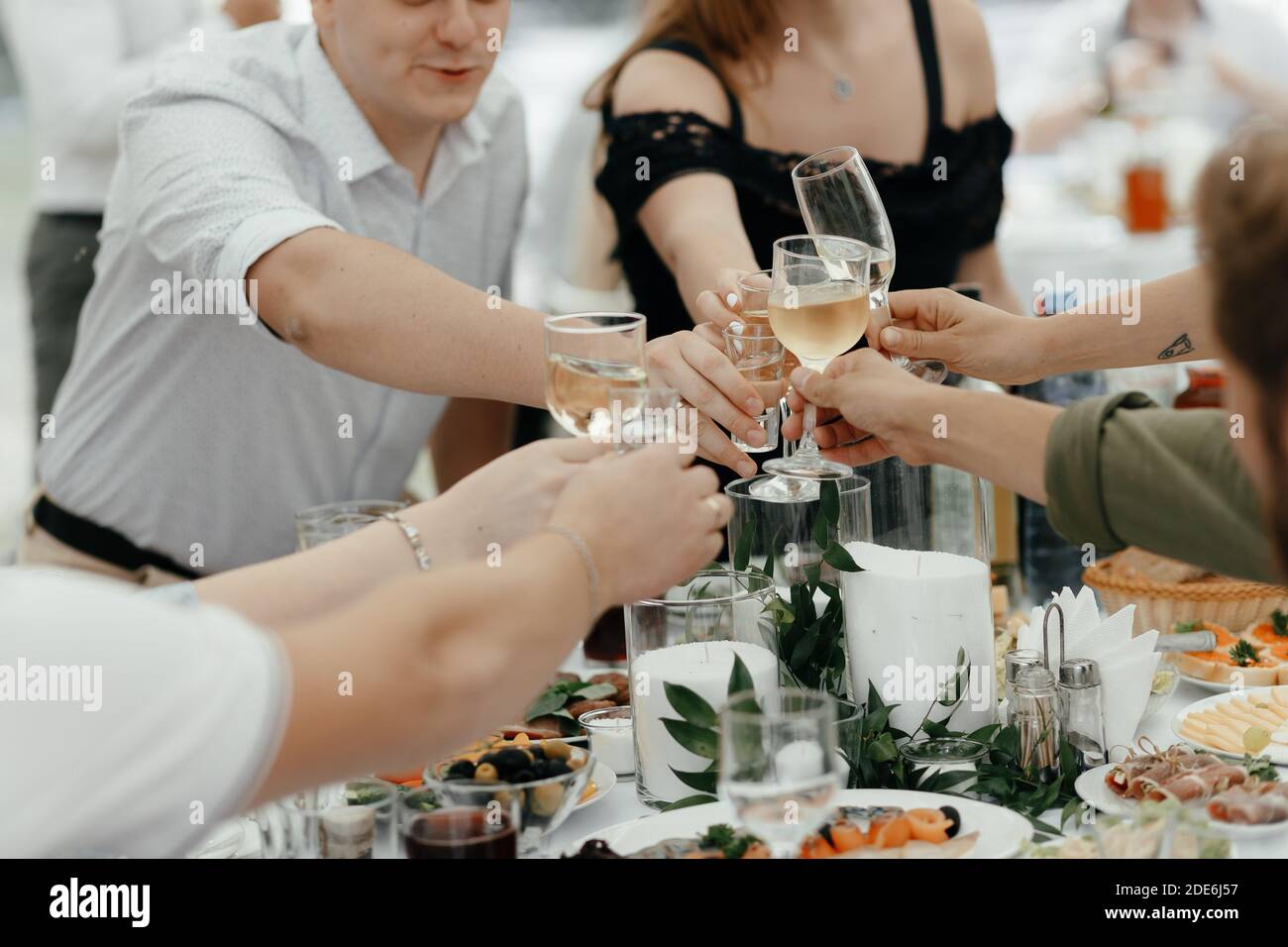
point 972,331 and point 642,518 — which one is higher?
point 972,331

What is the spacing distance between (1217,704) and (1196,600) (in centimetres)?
29

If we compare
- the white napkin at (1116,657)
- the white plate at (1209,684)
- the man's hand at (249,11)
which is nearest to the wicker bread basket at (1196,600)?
the white plate at (1209,684)

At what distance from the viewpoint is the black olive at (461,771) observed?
1.46 metres

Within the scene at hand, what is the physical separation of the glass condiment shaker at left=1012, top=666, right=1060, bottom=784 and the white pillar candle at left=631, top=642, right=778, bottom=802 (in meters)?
0.28

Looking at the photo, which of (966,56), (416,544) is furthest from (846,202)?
(966,56)

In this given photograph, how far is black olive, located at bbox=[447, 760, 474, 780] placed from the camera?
1456 millimetres

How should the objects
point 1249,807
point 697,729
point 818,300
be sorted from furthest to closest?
1. point 818,300
2. point 697,729
3. point 1249,807

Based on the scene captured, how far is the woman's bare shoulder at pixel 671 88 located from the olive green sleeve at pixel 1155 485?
4.55 ft

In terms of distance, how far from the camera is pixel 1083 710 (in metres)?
1.59

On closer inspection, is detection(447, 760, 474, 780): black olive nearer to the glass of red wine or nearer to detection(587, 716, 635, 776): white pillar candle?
the glass of red wine

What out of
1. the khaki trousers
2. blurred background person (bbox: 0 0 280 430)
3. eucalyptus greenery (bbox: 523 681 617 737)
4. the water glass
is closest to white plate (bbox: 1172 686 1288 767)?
eucalyptus greenery (bbox: 523 681 617 737)

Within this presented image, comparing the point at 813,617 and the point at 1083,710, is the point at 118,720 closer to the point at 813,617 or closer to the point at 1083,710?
the point at 813,617
